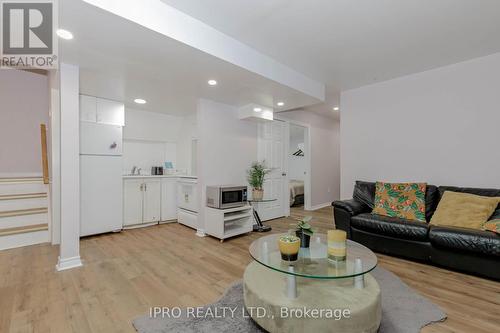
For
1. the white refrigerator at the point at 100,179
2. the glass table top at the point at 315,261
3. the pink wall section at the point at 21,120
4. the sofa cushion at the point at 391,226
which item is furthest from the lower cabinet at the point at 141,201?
the sofa cushion at the point at 391,226

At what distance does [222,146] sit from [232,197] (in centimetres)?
94

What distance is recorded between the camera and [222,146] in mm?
4074

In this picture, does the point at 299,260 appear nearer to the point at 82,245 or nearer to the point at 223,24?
the point at 223,24

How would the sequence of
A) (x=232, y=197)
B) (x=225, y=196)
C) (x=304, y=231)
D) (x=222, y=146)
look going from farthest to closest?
(x=222, y=146) → (x=232, y=197) → (x=225, y=196) → (x=304, y=231)

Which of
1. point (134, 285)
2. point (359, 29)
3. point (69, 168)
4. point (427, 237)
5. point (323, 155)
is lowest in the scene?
point (134, 285)

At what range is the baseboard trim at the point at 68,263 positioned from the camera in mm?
2479

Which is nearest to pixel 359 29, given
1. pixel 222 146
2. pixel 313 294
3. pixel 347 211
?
pixel 347 211

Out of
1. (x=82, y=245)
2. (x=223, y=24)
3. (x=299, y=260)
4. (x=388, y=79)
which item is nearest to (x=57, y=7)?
(x=223, y=24)

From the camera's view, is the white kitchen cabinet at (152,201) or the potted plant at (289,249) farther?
the white kitchen cabinet at (152,201)

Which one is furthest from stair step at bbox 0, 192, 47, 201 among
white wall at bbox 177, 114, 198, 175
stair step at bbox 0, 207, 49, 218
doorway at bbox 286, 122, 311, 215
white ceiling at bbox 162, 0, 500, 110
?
doorway at bbox 286, 122, 311, 215

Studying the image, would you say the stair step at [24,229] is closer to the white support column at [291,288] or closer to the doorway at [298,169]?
the white support column at [291,288]

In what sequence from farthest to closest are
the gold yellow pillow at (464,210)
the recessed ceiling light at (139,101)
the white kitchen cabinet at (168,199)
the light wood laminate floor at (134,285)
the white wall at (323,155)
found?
the white wall at (323,155), the white kitchen cabinet at (168,199), the recessed ceiling light at (139,101), the gold yellow pillow at (464,210), the light wood laminate floor at (134,285)

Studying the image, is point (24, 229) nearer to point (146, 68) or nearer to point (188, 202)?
point (188, 202)

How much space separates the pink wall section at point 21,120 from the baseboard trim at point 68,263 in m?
3.06
